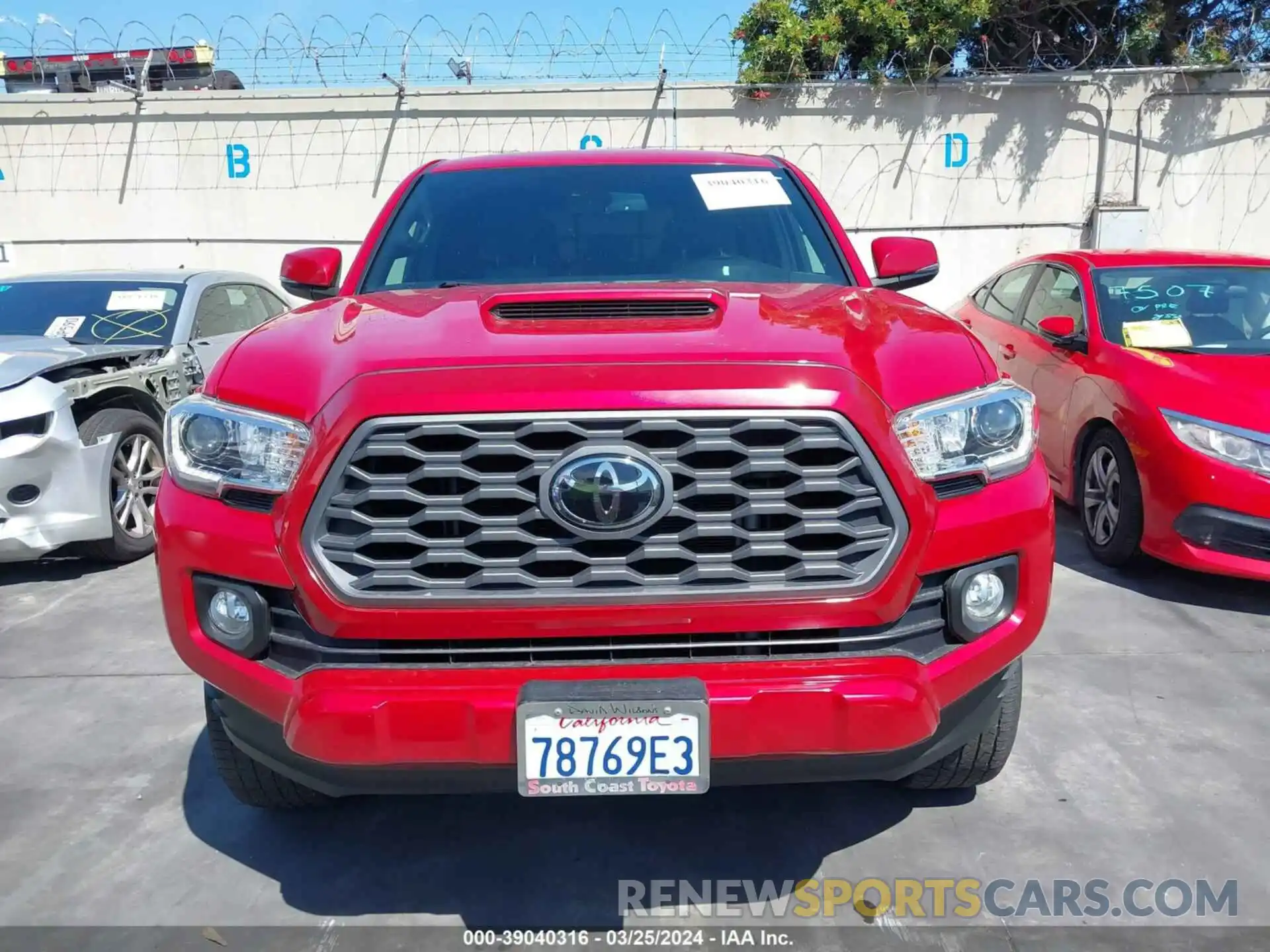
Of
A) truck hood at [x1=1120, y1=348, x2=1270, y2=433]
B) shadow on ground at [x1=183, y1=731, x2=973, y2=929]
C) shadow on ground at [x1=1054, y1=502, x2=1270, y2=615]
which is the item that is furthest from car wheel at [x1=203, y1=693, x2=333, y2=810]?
truck hood at [x1=1120, y1=348, x2=1270, y2=433]

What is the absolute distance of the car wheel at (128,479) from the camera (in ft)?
15.7

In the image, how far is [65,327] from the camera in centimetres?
548

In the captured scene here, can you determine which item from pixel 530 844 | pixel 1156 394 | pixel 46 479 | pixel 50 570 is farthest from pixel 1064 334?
pixel 50 570

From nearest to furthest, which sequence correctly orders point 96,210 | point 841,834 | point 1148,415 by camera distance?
1. point 841,834
2. point 1148,415
3. point 96,210

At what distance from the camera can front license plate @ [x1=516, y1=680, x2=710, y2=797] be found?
192 centimetres

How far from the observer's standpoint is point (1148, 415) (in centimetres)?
428

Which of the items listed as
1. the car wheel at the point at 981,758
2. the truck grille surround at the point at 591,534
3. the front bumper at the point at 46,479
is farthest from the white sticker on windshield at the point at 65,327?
the car wheel at the point at 981,758

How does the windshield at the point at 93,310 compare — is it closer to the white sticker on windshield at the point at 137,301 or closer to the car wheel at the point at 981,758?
the white sticker on windshield at the point at 137,301

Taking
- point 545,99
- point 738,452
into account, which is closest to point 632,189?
point 738,452

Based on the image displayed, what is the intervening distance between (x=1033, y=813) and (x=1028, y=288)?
4.21 meters

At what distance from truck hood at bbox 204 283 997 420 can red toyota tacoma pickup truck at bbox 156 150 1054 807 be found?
0.01 m

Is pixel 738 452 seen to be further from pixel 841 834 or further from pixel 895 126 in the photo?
pixel 895 126

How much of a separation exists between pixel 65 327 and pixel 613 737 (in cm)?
492

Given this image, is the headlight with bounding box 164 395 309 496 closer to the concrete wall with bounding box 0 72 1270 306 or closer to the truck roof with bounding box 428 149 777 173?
the truck roof with bounding box 428 149 777 173
